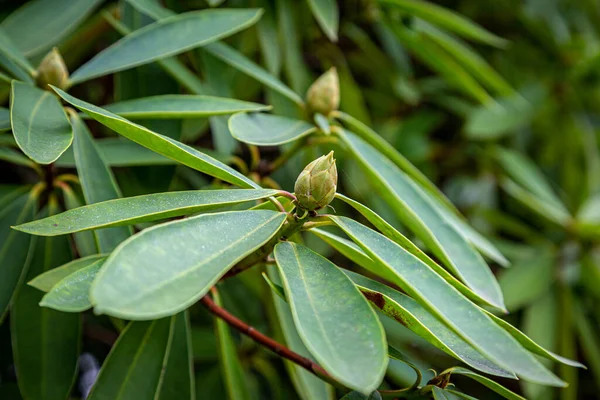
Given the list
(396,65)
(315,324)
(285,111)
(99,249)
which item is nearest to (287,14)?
(285,111)

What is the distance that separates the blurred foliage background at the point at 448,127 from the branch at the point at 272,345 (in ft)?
0.74

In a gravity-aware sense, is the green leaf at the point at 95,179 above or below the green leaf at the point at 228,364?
above

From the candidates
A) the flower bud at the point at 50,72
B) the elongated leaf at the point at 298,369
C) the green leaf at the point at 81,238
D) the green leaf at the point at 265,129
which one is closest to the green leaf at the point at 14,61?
the flower bud at the point at 50,72

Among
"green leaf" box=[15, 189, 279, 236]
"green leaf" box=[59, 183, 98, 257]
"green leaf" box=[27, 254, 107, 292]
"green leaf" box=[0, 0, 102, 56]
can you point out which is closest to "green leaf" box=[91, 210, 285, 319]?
"green leaf" box=[15, 189, 279, 236]

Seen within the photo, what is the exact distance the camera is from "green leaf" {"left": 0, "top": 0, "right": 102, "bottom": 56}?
0.79 meters

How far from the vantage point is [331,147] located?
1.05 m

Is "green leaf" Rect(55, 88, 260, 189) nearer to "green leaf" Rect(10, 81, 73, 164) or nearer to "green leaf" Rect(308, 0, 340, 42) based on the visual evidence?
"green leaf" Rect(10, 81, 73, 164)

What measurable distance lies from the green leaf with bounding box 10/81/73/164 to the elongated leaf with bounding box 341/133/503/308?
1.05 ft

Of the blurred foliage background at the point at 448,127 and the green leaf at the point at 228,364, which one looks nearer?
the green leaf at the point at 228,364

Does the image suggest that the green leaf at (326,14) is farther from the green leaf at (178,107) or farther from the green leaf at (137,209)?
the green leaf at (137,209)

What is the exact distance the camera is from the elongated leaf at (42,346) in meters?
0.68

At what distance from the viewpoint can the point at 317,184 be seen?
497mm

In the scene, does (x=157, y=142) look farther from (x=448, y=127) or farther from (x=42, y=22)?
(x=448, y=127)

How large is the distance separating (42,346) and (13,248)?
0.12 m
